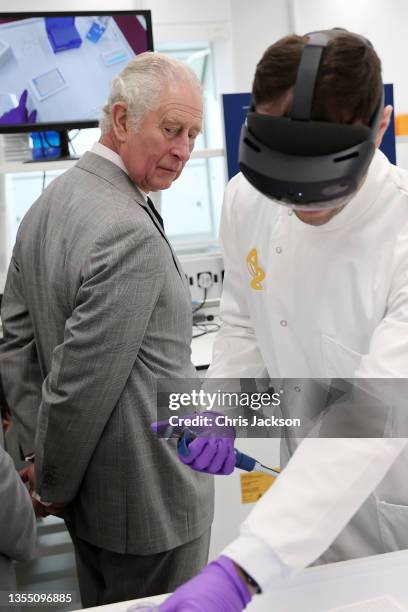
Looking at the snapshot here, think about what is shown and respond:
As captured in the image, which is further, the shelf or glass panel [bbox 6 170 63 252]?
glass panel [bbox 6 170 63 252]

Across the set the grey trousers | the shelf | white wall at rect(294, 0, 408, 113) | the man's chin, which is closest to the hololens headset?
the man's chin

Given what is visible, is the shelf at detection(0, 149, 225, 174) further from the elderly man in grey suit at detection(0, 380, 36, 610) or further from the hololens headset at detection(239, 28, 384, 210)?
the hololens headset at detection(239, 28, 384, 210)

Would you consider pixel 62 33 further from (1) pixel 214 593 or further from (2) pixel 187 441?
(1) pixel 214 593

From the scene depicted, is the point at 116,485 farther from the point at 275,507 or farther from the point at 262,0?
the point at 262,0

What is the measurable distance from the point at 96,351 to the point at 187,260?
1.43 metres

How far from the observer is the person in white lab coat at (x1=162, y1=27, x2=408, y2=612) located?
78 centimetres

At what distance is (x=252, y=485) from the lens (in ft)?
7.40

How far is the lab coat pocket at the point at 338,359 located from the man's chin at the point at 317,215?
0.62 feet

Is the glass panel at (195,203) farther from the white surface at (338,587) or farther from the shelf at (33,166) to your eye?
the white surface at (338,587)

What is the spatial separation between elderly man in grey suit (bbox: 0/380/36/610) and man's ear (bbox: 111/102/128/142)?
2.40ft

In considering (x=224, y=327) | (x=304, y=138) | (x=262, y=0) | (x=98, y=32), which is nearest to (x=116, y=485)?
(x=224, y=327)

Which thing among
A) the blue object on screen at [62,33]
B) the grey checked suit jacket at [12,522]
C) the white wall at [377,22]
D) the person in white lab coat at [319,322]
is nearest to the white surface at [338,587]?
the person in white lab coat at [319,322]

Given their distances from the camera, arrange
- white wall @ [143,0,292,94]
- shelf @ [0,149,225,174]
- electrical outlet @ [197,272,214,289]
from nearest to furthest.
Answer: shelf @ [0,149,225,174]
electrical outlet @ [197,272,214,289]
white wall @ [143,0,292,94]

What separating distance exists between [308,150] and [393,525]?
656mm
